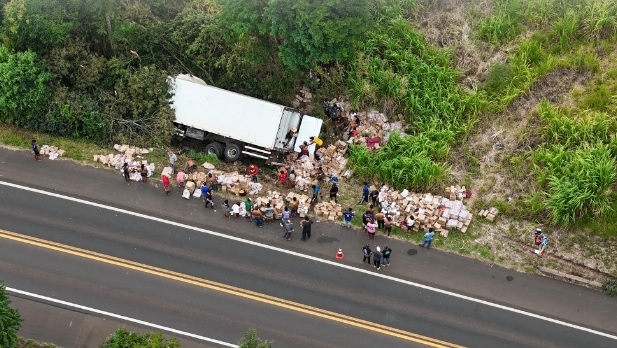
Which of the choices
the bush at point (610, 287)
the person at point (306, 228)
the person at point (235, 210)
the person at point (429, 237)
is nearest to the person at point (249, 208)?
the person at point (235, 210)

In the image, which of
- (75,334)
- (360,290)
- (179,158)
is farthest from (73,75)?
(360,290)

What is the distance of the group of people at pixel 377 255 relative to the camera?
2264 cm

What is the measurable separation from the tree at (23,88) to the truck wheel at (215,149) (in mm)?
7308

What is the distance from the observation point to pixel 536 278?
23.2 m

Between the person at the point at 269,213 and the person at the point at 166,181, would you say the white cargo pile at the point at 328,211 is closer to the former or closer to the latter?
the person at the point at 269,213

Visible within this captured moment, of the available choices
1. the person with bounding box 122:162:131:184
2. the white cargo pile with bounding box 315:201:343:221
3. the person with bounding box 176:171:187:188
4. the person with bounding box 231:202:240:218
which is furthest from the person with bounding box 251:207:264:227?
the person with bounding box 122:162:131:184

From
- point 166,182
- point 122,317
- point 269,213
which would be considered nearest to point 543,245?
point 269,213

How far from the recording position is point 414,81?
90.3 ft

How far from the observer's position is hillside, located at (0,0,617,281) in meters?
24.4

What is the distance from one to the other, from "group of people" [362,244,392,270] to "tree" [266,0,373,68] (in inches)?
329

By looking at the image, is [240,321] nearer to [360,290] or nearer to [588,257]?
[360,290]

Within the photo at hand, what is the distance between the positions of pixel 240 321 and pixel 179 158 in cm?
856

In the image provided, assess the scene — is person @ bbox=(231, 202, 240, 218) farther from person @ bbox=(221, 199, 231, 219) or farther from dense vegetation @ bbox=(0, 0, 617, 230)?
dense vegetation @ bbox=(0, 0, 617, 230)

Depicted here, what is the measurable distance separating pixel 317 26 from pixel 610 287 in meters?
15.2
